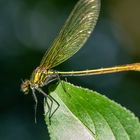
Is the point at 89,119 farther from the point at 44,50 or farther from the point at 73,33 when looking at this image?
the point at 44,50

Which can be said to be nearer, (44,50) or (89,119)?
(89,119)

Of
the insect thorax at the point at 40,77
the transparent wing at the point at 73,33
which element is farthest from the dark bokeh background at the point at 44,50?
the insect thorax at the point at 40,77

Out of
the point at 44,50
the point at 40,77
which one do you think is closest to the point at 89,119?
the point at 40,77

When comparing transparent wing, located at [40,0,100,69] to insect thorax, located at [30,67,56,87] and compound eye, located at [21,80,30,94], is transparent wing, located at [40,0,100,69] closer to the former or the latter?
insect thorax, located at [30,67,56,87]

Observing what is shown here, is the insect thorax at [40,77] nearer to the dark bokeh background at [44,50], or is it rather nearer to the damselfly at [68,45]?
the damselfly at [68,45]

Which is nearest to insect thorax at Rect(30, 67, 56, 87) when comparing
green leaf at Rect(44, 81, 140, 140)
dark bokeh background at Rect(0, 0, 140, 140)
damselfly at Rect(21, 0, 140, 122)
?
damselfly at Rect(21, 0, 140, 122)

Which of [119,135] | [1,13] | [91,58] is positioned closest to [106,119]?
[119,135]
